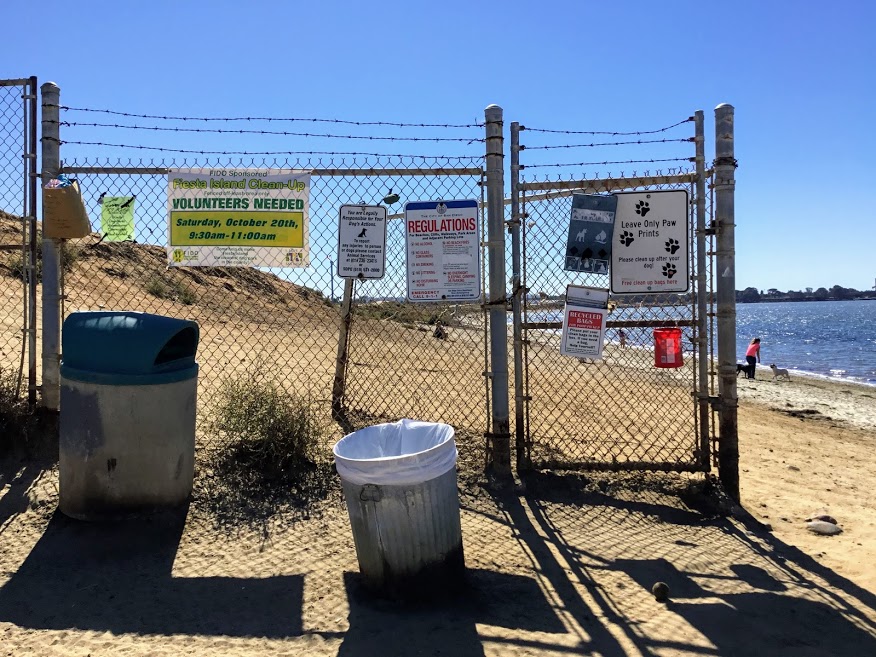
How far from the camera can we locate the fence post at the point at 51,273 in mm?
4781

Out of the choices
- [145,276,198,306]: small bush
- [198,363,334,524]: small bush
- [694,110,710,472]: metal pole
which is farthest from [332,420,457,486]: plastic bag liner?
[145,276,198,306]: small bush

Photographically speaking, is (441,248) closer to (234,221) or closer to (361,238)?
(361,238)

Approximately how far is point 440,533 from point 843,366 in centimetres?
2961

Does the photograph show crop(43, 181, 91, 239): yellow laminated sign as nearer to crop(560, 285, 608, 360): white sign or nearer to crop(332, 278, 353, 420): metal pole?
crop(332, 278, 353, 420): metal pole

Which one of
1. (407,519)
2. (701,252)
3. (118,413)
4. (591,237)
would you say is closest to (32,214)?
(118,413)

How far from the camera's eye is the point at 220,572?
3.67 metres

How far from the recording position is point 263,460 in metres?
4.66

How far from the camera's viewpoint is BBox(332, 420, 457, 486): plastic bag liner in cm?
330

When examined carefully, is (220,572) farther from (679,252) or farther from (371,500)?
(679,252)

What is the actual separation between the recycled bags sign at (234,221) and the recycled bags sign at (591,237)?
187 cm

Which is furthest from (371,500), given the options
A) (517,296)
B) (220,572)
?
(517,296)

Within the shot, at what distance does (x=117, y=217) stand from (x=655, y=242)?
3.74m

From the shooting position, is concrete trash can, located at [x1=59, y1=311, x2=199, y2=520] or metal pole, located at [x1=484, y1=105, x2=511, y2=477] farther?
metal pole, located at [x1=484, y1=105, x2=511, y2=477]

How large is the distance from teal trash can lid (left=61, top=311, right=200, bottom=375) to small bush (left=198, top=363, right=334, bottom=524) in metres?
0.86
